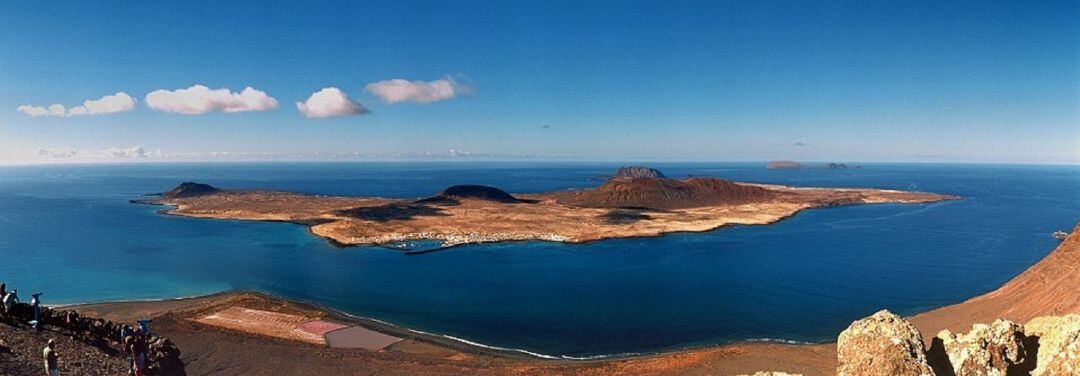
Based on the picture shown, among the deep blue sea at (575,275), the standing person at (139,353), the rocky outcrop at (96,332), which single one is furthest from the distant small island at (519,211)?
the standing person at (139,353)

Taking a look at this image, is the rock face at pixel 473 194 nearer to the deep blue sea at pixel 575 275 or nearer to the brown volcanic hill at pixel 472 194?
the brown volcanic hill at pixel 472 194

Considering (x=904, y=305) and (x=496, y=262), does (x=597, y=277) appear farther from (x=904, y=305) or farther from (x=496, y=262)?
(x=904, y=305)

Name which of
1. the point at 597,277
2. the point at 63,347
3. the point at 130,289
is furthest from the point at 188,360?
the point at 597,277

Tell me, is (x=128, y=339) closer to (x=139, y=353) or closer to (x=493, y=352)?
(x=139, y=353)

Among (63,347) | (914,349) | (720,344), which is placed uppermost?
(914,349)

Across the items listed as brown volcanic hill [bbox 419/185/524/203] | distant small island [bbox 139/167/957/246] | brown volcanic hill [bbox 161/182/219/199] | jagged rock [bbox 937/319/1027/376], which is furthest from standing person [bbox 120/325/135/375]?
brown volcanic hill [bbox 161/182/219/199]

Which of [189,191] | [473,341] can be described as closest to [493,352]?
[473,341]
